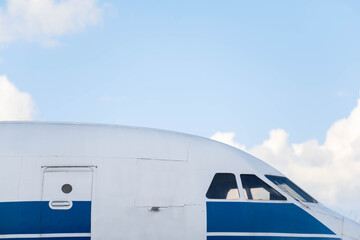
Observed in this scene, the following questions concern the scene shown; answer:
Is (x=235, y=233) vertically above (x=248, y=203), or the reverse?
(x=248, y=203)

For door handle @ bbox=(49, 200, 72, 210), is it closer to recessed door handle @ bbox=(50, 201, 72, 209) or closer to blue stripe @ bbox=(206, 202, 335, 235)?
recessed door handle @ bbox=(50, 201, 72, 209)

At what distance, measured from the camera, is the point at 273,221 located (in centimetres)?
1052

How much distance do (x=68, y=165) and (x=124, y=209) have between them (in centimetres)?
167

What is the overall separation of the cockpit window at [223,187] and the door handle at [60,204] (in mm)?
3205

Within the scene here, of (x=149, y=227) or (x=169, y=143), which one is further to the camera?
(x=169, y=143)

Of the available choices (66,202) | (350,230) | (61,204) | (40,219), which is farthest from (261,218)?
(40,219)

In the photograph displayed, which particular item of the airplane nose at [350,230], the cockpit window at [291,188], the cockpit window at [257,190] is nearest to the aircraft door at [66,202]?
the cockpit window at [257,190]

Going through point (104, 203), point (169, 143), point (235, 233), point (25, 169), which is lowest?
point (235, 233)

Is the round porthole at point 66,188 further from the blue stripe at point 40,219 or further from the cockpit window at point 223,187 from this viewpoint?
the cockpit window at point 223,187

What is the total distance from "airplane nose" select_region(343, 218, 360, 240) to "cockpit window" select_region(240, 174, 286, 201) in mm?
1628

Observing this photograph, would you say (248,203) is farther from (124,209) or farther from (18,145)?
(18,145)

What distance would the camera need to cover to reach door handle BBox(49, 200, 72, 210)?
10016 millimetres

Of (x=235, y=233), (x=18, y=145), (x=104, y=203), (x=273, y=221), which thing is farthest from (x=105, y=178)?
(x=273, y=221)

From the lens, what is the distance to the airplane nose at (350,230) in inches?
420
